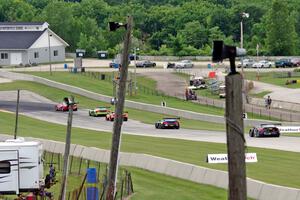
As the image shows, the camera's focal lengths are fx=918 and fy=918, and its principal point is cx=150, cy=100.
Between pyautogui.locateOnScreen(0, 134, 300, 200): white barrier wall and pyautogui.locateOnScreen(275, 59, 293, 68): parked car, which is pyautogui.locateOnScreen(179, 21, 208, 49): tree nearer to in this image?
pyautogui.locateOnScreen(275, 59, 293, 68): parked car

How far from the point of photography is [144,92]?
10700 cm

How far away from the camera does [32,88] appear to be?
107250mm

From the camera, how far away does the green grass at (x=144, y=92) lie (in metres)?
89.7

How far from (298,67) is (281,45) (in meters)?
24.0

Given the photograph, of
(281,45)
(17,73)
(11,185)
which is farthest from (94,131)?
(281,45)

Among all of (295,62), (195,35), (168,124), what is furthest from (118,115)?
(195,35)

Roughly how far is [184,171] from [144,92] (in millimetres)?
66657

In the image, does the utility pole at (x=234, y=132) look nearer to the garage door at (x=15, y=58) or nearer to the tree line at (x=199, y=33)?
the garage door at (x=15, y=58)

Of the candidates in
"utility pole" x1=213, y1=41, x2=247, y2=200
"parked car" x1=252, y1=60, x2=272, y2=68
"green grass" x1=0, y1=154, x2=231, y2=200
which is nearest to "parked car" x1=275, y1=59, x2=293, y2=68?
"parked car" x1=252, y1=60, x2=272, y2=68

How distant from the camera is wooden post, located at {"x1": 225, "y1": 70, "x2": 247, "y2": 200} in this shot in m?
12.8

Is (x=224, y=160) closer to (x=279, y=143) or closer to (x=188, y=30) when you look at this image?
(x=279, y=143)

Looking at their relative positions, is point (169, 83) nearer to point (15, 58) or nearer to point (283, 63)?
point (283, 63)

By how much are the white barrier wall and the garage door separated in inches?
3606

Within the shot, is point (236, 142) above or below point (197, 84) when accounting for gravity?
above
